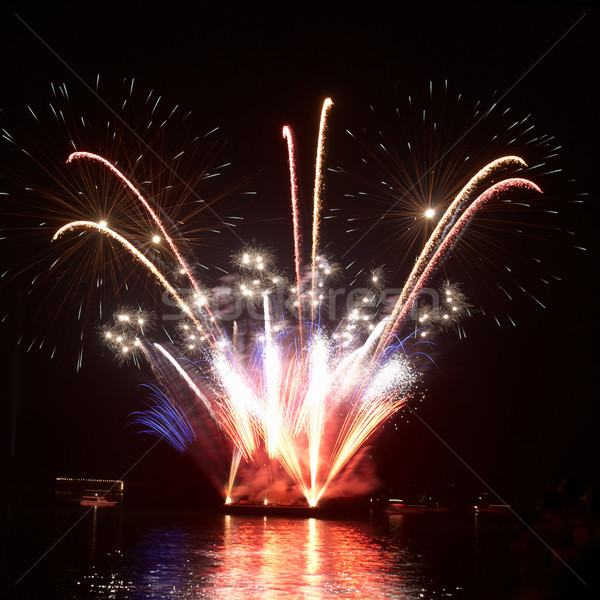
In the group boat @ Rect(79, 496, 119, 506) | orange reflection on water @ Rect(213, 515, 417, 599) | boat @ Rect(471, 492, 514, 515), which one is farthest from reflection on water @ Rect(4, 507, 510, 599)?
boat @ Rect(471, 492, 514, 515)

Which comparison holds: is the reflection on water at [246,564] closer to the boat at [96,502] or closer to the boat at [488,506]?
the boat at [96,502]

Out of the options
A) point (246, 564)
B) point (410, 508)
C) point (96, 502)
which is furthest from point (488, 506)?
point (246, 564)

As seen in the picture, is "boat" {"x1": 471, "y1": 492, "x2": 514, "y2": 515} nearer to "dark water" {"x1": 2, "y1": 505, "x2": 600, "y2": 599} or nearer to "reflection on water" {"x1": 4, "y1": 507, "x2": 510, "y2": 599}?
"dark water" {"x1": 2, "y1": 505, "x2": 600, "y2": 599}

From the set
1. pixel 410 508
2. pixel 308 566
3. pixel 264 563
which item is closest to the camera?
pixel 308 566

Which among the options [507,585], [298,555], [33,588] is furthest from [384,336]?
[33,588]

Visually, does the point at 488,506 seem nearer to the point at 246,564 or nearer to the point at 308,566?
the point at 308,566

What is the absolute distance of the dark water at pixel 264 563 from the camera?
40.8ft

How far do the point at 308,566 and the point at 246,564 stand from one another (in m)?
1.60

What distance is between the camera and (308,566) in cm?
1609

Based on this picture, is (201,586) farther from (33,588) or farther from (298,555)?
(298,555)

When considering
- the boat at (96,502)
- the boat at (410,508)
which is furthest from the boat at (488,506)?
the boat at (96,502)

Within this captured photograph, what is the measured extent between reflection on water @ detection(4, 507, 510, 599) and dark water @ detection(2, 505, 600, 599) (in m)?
0.03

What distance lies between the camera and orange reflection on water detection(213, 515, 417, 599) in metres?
12.8

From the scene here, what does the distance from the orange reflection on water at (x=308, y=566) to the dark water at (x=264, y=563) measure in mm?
33
